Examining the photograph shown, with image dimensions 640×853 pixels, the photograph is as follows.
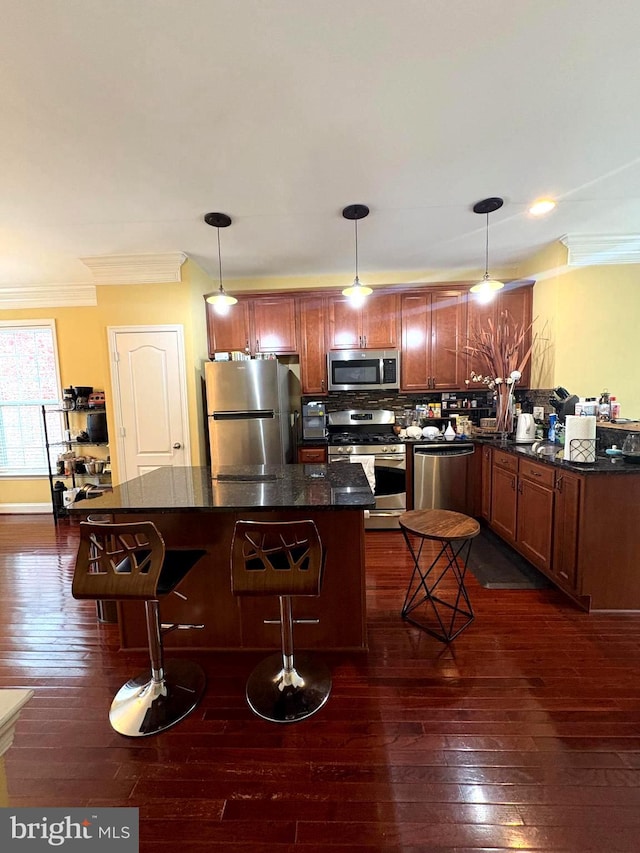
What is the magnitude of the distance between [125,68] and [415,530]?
8.28 feet

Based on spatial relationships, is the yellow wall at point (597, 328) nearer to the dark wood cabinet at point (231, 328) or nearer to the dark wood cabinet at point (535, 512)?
the dark wood cabinet at point (535, 512)

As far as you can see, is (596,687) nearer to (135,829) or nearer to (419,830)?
(419,830)

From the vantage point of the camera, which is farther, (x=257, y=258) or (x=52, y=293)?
(x=52, y=293)

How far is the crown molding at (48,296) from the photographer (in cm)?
417

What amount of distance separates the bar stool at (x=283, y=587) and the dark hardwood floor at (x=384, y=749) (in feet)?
0.21

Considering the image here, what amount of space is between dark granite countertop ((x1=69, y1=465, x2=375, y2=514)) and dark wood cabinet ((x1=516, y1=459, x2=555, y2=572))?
1353 millimetres

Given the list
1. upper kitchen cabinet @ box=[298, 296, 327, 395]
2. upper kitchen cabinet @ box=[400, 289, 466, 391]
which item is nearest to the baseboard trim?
upper kitchen cabinet @ box=[298, 296, 327, 395]

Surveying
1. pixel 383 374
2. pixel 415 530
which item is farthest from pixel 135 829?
pixel 383 374

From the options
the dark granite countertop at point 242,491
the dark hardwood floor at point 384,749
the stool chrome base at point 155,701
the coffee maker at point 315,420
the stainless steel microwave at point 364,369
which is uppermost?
the stainless steel microwave at point 364,369

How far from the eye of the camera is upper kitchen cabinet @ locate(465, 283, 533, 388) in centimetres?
379

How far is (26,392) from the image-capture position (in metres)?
4.39

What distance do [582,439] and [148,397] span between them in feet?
12.0

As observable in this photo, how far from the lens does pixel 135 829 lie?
1119mm

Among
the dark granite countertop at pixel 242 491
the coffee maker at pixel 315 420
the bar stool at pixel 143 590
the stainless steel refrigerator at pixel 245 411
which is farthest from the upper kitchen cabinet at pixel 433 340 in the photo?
the bar stool at pixel 143 590
